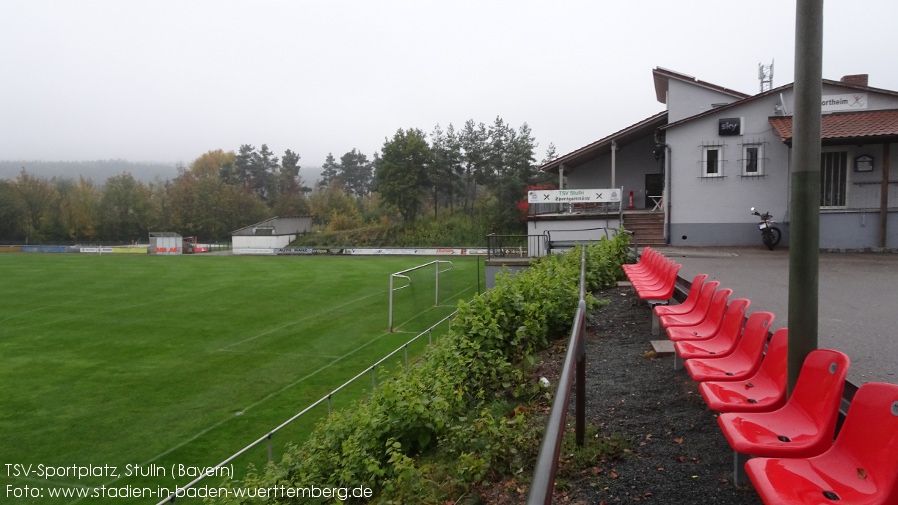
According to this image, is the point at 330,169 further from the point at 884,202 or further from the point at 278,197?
the point at 884,202

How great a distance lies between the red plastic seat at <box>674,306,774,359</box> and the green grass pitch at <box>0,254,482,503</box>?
7.57 meters

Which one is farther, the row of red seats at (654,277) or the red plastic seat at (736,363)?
the row of red seats at (654,277)

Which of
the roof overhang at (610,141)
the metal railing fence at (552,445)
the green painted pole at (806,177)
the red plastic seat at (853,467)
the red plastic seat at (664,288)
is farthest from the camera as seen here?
the roof overhang at (610,141)

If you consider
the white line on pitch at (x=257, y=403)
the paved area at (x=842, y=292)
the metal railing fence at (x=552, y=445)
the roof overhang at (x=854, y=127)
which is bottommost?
the white line on pitch at (x=257, y=403)

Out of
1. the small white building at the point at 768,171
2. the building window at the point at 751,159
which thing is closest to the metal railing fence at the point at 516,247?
the small white building at the point at 768,171

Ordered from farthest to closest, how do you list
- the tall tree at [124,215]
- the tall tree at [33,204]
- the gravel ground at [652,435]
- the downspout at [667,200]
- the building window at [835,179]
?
the tall tree at [124,215] → the tall tree at [33,204] → the downspout at [667,200] → the building window at [835,179] → the gravel ground at [652,435]

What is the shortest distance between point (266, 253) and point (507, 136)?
89.6ft

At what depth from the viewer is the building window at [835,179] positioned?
1795 cm

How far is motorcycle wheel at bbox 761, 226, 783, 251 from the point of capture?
17.8m

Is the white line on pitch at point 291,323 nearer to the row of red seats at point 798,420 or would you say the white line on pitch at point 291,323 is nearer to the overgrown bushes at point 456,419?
the overgrown bushes at point 456,419

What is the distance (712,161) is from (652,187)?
692cm

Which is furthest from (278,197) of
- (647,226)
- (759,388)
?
(759,388)

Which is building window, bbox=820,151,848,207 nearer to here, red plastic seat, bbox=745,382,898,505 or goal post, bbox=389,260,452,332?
goal post, bbox=389,260,452,332

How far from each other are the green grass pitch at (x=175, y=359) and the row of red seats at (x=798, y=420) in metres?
8.05
